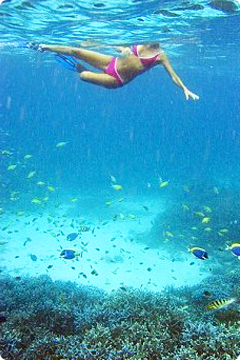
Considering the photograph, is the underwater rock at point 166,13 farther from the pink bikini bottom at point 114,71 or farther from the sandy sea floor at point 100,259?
the pink bikini bottom at point 114,71

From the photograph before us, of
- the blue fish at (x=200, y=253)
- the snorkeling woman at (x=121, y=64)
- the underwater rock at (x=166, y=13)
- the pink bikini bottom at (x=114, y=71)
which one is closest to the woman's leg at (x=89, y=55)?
the snorkeling woman at (x=121, y=64)

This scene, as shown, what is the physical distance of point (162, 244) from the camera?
61.3ft

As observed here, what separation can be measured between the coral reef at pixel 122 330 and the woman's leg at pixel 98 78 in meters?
4.80

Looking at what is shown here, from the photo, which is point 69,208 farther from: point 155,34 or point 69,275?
point 155,34

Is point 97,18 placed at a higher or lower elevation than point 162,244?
higher

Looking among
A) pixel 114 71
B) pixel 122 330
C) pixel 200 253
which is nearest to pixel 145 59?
pixel 114 71

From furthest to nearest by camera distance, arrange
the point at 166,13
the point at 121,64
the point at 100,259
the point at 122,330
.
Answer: the point at 166,13, the point at 100,259, the point at 121,64, the point at 122,330

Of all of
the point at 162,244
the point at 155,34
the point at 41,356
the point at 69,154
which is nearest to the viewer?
the point at 41,356

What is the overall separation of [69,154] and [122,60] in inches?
1914

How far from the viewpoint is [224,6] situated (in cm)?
1608

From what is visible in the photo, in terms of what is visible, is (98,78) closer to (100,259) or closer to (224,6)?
(100,259)

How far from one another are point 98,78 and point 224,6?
12.7m

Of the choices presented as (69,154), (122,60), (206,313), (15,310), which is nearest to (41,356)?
(15,310)

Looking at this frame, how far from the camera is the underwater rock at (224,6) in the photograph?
609 inches
